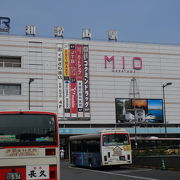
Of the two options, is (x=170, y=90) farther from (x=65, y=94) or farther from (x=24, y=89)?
(x=24, y=89)

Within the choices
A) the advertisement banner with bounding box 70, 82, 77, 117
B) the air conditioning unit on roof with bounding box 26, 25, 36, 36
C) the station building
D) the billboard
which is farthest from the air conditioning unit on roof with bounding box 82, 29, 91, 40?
the billboard

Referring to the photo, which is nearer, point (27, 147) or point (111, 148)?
point (27, 147)

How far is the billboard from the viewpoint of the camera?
71.1m

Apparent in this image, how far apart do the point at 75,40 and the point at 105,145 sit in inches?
1744

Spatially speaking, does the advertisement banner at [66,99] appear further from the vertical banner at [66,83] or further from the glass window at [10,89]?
the glass window at [10,89]

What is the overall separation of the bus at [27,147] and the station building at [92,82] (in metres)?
53.0

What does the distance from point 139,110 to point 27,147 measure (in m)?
60.9

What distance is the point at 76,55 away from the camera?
69.6m

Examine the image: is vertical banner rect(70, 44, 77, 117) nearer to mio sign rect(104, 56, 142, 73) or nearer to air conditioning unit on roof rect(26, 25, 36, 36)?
mio sign rect(104, 56, 142, 73)

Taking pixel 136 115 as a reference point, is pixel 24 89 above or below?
above

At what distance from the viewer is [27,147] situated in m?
12.2

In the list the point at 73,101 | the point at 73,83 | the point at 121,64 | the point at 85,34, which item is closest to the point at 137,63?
the point at 121,64

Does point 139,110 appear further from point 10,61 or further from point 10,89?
point 10,61

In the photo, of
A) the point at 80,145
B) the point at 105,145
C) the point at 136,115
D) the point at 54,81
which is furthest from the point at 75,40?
the point at 105,145
